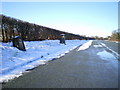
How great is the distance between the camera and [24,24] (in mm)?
23906

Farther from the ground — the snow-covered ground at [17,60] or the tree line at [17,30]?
the tree line at [17,30]

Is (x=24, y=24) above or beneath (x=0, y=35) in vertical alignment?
above

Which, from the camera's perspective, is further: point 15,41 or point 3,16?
point 3,16

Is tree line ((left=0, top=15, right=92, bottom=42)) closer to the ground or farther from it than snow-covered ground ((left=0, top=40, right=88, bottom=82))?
farther from it

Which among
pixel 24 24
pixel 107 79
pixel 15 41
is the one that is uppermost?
pixel 24 24

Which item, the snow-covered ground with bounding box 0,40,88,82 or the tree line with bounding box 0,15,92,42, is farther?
the tree line with bounding box 0,15,92,42

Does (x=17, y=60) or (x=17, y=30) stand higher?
(x=17, y=30)

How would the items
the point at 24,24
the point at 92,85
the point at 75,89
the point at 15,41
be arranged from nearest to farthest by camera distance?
the point at 75,89 → the point at 92,85 → the point at 15,41 → the point at 24,24

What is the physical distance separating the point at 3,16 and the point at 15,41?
548cm

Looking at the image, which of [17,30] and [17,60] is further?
[17,30]

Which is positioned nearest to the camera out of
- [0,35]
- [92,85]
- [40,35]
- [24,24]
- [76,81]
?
[92,85]

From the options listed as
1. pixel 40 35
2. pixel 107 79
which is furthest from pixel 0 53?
pixel 40 35

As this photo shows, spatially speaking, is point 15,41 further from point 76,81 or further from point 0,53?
point 76,81

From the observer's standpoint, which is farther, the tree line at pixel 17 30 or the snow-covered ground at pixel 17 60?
the tree line at pixel 17 30
